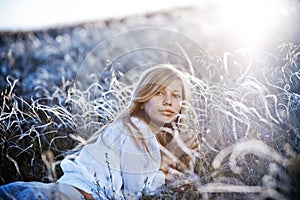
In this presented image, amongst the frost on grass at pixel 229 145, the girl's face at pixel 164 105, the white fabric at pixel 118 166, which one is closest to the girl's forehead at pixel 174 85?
the girl's face at pixel 164 105

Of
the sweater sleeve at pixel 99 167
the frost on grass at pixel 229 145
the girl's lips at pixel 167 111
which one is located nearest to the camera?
the frost on grass at pixel 229 145

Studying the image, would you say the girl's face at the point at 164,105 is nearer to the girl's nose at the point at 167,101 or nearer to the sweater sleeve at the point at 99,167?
the girl's nose at the point at 167,101

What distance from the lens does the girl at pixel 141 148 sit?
359 cm

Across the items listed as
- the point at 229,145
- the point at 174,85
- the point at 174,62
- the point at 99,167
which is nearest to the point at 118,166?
the point at 99,167

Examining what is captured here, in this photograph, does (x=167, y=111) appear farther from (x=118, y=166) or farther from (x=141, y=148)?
(x=118, y=166)

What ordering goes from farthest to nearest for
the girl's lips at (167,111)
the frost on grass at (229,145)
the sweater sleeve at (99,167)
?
the girl's lips at (167,111), the sweater sleeve at (99,167), the frost on grass at (229,145)

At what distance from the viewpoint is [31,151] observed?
4484mm

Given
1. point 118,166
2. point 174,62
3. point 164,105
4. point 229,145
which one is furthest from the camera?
point 174,62

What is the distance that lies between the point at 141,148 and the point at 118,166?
8.1 inches

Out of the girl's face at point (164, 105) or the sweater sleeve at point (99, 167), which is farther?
the girl's face at point (164, 105)

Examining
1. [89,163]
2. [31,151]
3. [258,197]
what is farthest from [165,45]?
[258,197]

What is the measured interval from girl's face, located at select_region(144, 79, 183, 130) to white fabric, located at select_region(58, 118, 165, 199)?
4.0 inches

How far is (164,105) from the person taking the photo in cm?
383

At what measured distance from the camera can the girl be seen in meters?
3.59
